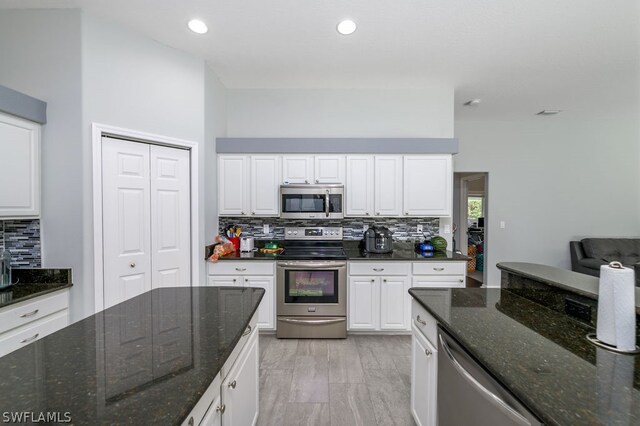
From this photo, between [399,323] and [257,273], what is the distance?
1721mm

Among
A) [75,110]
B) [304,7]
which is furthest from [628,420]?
[75,110]

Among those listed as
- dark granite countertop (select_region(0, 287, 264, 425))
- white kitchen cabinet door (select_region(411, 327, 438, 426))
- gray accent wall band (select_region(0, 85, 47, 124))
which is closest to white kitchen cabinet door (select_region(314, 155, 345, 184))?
white kitchen cabinet door (select_region(411, 327, 438, 426))

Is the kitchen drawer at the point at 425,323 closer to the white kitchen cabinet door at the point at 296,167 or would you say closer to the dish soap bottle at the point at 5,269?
the white kitchen cabinet door at the point at 296,167

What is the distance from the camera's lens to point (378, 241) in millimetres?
3285

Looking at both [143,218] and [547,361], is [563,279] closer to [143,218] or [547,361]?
[547,361]

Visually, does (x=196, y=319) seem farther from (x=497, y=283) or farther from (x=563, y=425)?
(x=497, y=283)

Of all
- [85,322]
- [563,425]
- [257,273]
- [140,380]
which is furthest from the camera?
[257,273]

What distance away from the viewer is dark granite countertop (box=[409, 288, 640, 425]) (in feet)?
2.41

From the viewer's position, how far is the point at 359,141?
3.36 meters

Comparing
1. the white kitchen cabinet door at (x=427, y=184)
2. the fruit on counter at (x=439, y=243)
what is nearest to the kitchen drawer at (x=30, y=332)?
the white kitchen cabinet door at (x=427, y=184)

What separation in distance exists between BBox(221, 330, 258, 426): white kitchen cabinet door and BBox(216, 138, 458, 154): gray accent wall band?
7.63 ft

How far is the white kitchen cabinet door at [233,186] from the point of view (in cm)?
337

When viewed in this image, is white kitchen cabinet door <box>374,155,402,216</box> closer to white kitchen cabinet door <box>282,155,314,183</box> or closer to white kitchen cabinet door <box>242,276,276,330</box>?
white kitchen cabinet door <box>282,155,314,183</box>
